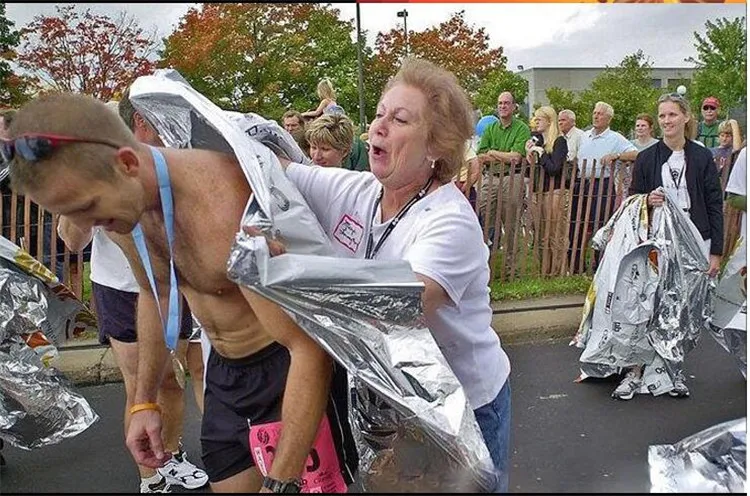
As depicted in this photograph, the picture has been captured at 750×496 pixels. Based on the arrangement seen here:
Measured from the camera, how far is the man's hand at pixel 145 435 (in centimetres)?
221

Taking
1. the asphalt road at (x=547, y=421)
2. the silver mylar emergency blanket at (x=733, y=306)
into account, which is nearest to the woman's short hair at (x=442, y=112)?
the asphalt road at (x=547, y=421)

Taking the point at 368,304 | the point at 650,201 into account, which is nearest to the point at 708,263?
the point at 650,201

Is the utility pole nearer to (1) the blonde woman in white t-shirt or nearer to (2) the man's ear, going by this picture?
(1) the blonde woman in white t-shirt

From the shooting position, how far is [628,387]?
15.4 ft

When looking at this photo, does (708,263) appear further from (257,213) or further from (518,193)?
(257,213)

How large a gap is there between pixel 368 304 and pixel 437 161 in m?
0.56

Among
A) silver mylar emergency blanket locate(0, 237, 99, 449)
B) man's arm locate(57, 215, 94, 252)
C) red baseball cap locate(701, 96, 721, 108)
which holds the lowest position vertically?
silver mylar emergency blanket locate(0, 237, 99, 449)

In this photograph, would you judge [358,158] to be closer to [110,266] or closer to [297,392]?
[110,266]

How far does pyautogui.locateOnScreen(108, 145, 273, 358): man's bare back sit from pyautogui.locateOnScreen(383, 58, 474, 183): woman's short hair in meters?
0.46

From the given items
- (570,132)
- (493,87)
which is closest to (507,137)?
(570,132)

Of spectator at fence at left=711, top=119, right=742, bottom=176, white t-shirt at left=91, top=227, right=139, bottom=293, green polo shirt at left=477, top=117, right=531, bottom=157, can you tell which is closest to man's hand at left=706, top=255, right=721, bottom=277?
spectator at fence at left=711, top=119, right=742, bottom=176

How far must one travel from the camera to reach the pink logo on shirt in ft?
6.64

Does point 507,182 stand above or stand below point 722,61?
below

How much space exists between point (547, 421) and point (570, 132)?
175 inches
